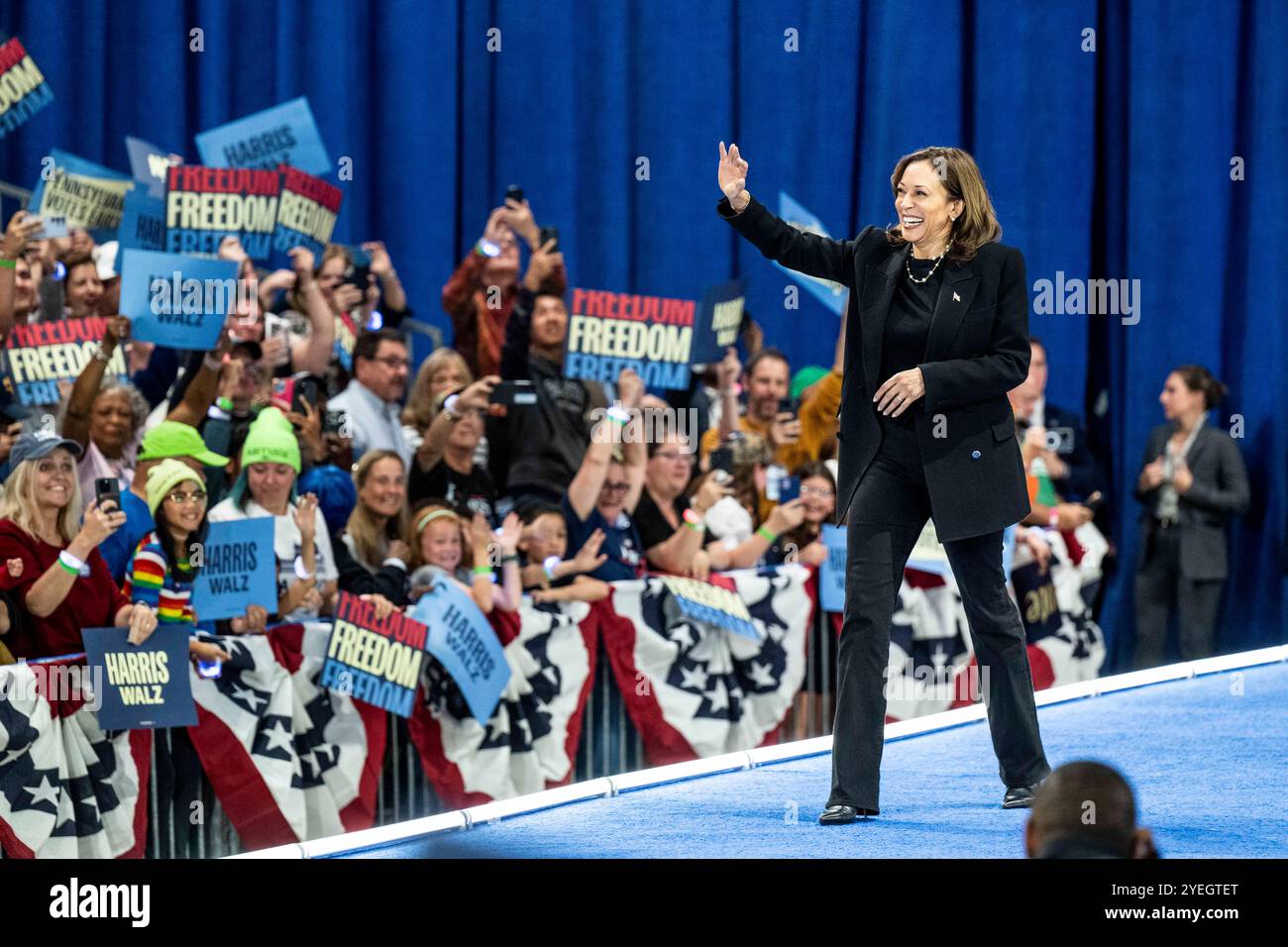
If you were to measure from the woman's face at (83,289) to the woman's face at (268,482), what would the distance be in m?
1.40

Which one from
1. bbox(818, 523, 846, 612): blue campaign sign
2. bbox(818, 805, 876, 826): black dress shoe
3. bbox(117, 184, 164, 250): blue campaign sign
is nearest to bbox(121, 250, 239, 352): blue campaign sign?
bbox(117, 184, 164, 250): blue campaign sign

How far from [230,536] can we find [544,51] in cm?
504

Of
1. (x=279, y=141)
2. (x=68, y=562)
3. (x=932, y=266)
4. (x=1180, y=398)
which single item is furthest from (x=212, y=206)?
(x=1180, y=398)

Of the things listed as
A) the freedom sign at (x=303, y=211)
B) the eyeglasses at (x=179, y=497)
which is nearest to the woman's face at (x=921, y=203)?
the eyeglasses at (x=179, y=497)

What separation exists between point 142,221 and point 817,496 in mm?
2465

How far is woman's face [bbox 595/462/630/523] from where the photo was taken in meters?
6.05

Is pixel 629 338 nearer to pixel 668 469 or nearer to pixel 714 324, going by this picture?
pixel 714 324

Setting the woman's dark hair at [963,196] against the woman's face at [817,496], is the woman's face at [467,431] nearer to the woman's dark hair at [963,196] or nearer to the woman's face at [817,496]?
the woman's face at [817,496]

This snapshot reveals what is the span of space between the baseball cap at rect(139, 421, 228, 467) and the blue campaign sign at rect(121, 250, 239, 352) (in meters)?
0.34

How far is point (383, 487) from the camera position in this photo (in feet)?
17.9

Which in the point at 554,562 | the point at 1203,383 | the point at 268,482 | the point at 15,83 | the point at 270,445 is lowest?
the point at 554,562

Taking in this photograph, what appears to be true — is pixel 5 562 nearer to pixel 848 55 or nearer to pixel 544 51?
pixel 544 51

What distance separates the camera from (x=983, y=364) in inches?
131
